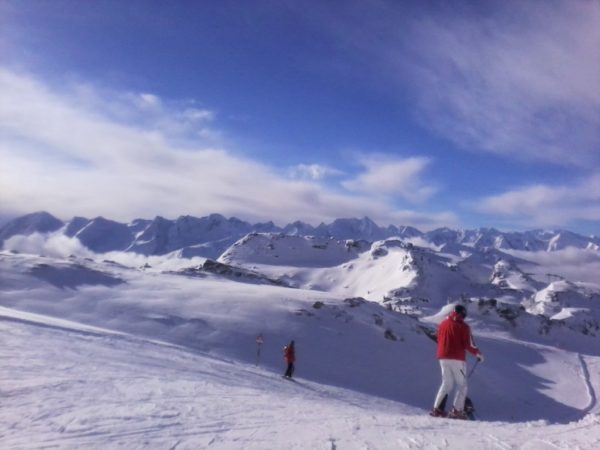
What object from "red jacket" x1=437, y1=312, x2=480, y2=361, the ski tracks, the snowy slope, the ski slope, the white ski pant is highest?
"red jacket" x1=437, y1=312, x2=480, y2=361

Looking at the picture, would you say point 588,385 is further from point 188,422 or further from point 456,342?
point 188,422

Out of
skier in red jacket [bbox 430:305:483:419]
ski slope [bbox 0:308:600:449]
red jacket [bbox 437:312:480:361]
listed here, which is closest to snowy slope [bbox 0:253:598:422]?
ski slope [bbox 0:308:600:449]

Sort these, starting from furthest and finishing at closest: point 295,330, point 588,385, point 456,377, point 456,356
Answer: point 588,385
point 295,330
point 456,377
point 456,356

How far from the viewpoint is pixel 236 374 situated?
17.8 m

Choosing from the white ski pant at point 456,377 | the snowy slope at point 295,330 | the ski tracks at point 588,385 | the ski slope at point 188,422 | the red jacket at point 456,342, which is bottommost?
the ski tracks at point 588,385

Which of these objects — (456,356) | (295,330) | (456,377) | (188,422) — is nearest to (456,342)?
(456,356)

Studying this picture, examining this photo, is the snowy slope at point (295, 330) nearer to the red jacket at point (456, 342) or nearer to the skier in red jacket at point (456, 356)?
the skier in red jacket at point (456, 356)

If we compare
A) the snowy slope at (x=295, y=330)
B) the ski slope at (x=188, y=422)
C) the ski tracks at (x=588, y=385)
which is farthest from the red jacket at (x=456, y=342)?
the ski tracks at (x=588, y=385)

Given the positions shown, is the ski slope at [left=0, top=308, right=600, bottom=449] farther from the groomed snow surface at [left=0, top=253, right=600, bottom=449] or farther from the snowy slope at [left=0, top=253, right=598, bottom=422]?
the snowy slope at [left=0, top=253, right=598, bottom=422]

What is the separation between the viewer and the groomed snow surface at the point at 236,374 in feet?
24.9

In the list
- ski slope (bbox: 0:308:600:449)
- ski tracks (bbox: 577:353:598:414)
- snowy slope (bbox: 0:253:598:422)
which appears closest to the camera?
ski slope (bbox: 0:308:600:449)

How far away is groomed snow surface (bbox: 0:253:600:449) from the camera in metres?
7.58

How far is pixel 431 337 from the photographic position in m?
55.1

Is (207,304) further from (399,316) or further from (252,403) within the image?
(252,403)
